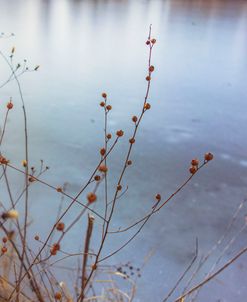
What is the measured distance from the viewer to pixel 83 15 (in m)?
6.52

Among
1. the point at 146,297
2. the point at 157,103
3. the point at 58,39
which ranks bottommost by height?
the point at 146,297

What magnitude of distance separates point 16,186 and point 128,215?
1.58ft

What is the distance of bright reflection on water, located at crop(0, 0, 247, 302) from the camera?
1.48 metres

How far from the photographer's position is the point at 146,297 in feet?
4.04

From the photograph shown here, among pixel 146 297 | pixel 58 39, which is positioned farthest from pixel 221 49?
pixel 146 297

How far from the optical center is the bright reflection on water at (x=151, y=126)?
4.85 feet

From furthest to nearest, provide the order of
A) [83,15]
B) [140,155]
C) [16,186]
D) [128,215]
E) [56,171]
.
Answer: [83,15] < [140,155] < [56,171] < [16,186] < [128,215]

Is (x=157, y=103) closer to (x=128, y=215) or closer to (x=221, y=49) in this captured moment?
(x=128, y=215)

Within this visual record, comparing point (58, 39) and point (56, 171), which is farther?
point (58, 39)

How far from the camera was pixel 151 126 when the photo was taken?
2379 millimetres

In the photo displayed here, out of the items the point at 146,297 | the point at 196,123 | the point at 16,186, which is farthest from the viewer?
the point at 196,123

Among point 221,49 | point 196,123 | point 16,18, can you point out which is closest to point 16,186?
point 196,123

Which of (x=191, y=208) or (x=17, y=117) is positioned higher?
(x=17, y=117)

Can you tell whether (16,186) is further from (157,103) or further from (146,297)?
(157,103)
